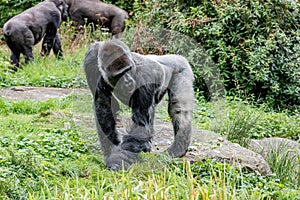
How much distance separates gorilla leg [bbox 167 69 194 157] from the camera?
13.7ft

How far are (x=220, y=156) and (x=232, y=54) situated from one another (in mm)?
3047

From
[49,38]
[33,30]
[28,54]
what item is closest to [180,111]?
[28,54]

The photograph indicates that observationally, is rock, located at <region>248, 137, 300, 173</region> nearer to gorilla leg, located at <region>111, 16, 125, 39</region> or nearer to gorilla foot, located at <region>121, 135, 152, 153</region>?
gorilla foot, located at <region>121, 135, 152, 153</region>

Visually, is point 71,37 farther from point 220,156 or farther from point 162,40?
point 220,156

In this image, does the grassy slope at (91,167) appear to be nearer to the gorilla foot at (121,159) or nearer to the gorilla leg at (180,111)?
the gorilla foot at (121,159)

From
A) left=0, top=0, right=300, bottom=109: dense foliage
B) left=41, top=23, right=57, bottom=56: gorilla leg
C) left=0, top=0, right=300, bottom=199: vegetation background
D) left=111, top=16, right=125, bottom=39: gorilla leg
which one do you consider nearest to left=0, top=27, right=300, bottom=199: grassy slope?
left=0, top=0, right=300, bottom=199: vegetation background

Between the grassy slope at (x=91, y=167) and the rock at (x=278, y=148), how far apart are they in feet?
0.52

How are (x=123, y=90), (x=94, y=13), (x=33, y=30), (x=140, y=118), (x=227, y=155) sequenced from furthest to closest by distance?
(x=94, y=13) < (x=33, y=30) < (x=227, y=155) < (x=140, y=118) < (x=123, y=90)

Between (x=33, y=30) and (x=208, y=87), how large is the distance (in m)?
2.63

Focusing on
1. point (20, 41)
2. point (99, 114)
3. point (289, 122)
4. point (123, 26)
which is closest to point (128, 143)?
point (99, 114)

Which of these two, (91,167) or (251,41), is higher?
(251,41)

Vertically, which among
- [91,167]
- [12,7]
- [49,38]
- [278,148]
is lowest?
[12,7]

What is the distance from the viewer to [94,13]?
34.0 feet

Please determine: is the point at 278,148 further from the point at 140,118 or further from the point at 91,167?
the point at 91,167
